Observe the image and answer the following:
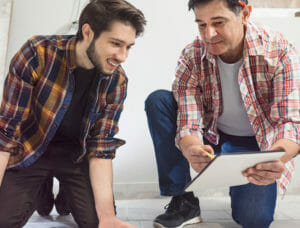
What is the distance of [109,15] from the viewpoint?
1274 mm

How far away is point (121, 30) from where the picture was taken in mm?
1263

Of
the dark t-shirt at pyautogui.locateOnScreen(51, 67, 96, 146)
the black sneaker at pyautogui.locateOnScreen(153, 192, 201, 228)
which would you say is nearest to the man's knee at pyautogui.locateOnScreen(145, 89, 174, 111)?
the dark t-shirt at pyautogui.locateOnScreen(51, 67, 96, 146)

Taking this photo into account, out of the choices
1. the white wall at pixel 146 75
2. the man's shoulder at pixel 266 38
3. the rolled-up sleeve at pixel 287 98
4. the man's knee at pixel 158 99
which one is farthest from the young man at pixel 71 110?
the white wall at pixel 146 75

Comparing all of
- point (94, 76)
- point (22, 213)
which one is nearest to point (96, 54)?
point (94, 76)

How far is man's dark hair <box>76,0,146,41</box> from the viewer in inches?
50.1

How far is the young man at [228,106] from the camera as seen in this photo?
1.31 meters

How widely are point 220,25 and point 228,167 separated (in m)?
0.58

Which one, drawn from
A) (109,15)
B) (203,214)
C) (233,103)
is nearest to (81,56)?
(109,15)

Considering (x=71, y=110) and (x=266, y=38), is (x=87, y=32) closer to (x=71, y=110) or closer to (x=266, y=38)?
(x=71, y=110)

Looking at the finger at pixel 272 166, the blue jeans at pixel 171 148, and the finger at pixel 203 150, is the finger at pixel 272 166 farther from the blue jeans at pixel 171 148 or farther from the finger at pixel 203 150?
the blue jeans at pixel 171 148

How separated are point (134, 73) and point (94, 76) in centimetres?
71

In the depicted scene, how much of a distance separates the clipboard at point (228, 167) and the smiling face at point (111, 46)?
0.52 m

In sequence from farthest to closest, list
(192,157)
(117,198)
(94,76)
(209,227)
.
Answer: (117,198) → (209,227) → (94,76) → (192,157)

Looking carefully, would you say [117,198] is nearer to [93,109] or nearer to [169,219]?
[169,219]
